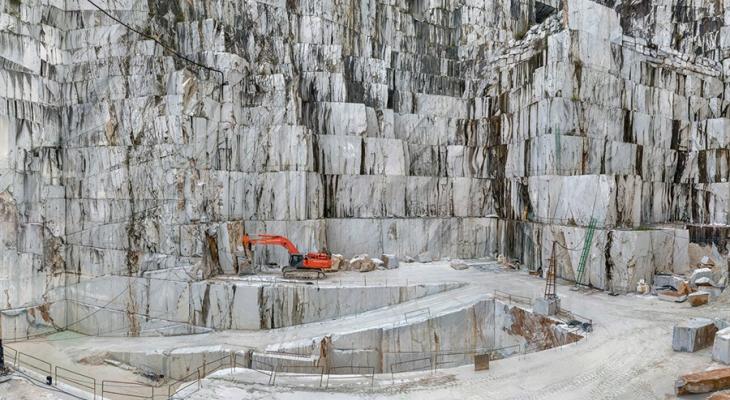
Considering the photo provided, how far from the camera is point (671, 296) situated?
76.6ft

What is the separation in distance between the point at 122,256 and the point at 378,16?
27697 millimetres

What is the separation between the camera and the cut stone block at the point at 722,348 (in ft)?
47.4

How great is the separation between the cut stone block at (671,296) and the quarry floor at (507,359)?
59cm

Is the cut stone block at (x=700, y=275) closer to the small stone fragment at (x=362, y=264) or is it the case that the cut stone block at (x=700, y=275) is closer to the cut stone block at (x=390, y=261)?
the cut stone block at (x=390, y=261)

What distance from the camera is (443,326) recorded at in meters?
21.8

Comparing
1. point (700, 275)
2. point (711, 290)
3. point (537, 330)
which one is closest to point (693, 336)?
point (537, 330)

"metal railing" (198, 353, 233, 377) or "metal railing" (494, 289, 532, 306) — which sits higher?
"metal railing" (494, 289, 532, 306)

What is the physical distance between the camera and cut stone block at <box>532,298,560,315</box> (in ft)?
65.8

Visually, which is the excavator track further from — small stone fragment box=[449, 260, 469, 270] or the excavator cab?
small stone fragment box=[449, 260, 469, 270]

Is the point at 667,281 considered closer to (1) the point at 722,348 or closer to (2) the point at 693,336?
(2) the point at 693,336

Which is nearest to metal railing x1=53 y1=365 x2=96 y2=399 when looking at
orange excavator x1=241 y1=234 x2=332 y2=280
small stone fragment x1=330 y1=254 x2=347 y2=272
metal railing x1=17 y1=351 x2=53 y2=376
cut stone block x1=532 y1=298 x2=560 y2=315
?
metal railing x1=17 y1=351 x2=53 y2=376

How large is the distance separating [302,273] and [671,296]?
1909 centimetres

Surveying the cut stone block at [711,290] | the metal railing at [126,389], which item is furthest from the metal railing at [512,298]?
the metal railing at [126,389]

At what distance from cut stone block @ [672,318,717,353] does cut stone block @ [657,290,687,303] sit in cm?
697
